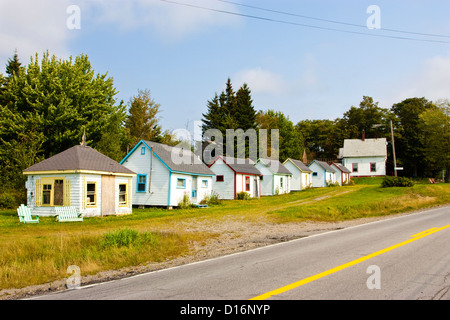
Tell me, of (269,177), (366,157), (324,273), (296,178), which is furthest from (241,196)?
(366,157)

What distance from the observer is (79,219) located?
20.9 metres

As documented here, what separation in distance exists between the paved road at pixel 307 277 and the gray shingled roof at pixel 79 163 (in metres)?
15.7

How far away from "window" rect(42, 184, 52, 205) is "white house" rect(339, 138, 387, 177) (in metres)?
60.3

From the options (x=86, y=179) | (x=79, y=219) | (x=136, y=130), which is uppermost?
(x=136, y=130)

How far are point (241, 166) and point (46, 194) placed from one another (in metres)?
23.3

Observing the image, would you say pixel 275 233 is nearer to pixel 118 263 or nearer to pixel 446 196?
pixel 118 263

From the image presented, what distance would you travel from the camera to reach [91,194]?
2286 centimetres

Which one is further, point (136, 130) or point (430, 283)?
point (136, 130)

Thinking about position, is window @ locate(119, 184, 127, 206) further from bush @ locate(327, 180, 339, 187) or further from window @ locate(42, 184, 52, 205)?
bush @ locate(327, 180, 339, 187)

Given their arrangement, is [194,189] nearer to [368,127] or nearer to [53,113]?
[53,113]

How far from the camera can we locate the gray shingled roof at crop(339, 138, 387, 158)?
68875 millimetres
